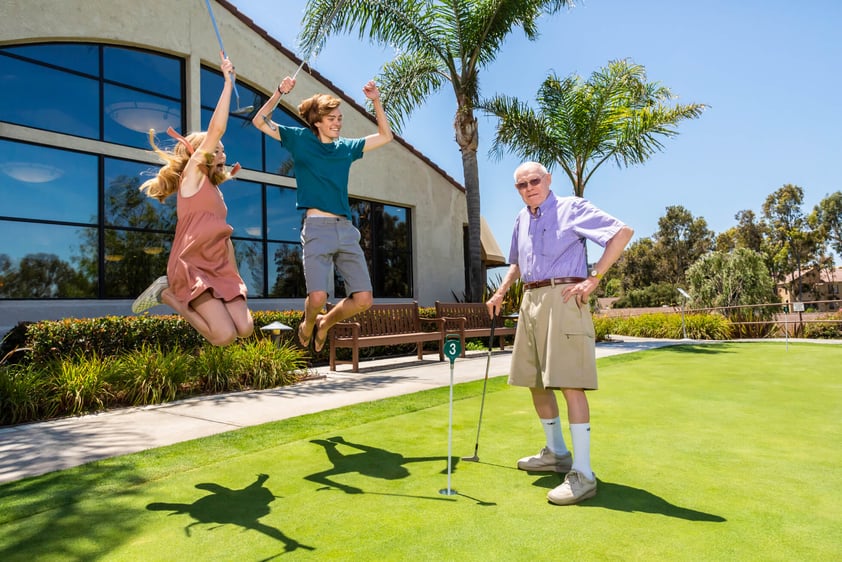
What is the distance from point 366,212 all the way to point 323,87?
3211 millimetres

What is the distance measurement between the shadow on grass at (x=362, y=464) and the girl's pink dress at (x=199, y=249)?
1.27 metres

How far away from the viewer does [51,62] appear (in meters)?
9.95

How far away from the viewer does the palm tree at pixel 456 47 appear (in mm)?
13859

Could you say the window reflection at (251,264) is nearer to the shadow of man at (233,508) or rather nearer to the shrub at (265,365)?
the shrub at (265,365)

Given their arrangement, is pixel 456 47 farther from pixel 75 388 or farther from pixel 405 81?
pixel 75 388

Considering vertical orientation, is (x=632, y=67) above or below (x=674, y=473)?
above

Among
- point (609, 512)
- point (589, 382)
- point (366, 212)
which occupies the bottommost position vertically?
point (609, 512)

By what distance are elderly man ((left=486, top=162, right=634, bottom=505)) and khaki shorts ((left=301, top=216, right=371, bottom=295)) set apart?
1.34m

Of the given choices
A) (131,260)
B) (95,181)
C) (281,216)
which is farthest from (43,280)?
(281,216)

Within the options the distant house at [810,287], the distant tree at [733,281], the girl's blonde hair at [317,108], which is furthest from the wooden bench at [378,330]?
the distant house at [810,287]

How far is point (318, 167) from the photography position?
4176mm

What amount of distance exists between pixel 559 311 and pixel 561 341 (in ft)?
0.57

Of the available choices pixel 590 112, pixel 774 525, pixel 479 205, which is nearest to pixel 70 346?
pixel 774 525

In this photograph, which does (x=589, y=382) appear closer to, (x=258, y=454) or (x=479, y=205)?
(x=258, y=454)
